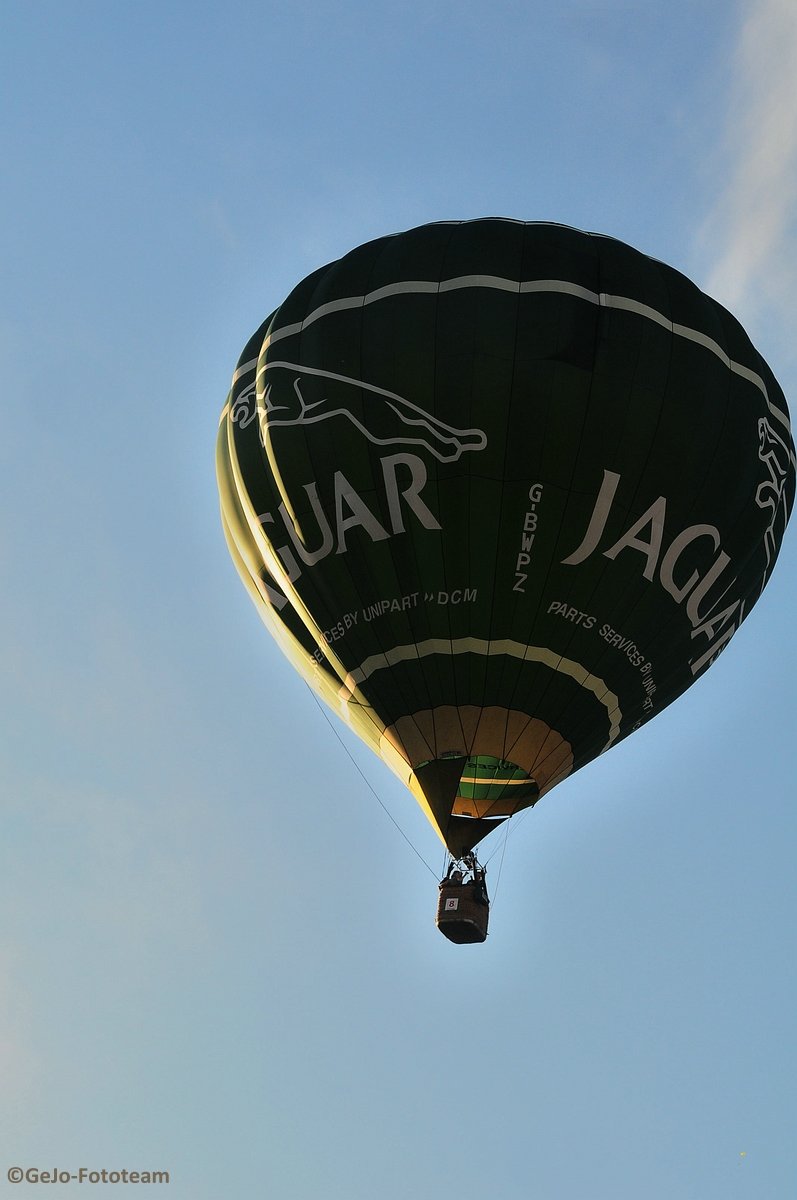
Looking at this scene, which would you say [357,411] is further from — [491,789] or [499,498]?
[491,789]

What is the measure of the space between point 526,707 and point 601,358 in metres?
3.41

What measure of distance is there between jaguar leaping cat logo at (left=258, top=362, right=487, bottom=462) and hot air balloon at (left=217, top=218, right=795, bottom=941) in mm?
21

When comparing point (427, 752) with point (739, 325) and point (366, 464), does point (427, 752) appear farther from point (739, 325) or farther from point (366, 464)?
point (739, 325)

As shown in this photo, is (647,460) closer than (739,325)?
Yes

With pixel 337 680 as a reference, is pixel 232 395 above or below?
above

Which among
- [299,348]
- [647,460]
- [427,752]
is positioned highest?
[299,348]

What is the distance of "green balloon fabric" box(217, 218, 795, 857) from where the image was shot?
658 inches

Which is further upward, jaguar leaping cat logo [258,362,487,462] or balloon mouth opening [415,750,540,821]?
jaguar leaping cat logo [258,362,487,462]

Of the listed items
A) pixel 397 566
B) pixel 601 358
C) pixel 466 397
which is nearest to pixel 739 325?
pixel 601 358

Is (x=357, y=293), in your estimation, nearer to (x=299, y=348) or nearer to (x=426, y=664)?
(x=299, y=348)

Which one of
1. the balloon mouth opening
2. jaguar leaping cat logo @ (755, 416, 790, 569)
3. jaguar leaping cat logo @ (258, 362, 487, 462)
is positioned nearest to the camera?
jaguar leaping cat logo @ (258, 362, 487, 462)

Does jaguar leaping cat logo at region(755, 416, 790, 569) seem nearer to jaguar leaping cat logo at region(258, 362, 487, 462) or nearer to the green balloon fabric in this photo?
the green balloon fabric

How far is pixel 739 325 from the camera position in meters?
18.5

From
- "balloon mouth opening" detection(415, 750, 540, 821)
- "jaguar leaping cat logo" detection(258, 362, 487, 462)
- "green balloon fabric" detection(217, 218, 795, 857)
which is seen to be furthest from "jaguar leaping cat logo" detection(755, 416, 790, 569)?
"balloon mouth opening" detection(415, 750, 540, 821)
